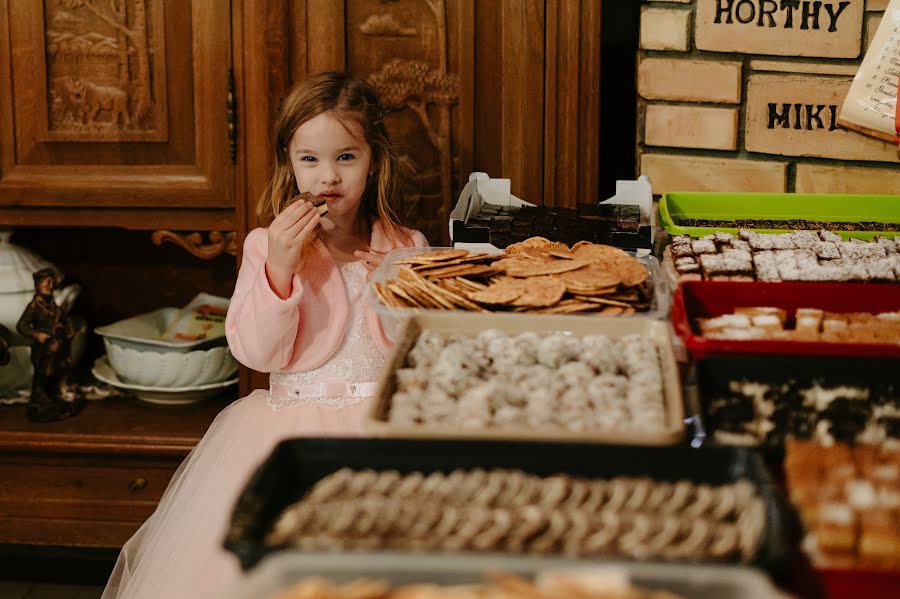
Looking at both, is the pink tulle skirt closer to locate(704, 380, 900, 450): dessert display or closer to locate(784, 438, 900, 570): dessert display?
locate(704, 380, 900, 450): dessert display

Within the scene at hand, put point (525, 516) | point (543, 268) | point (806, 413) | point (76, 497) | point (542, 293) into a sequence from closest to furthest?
point (525, 516) → point (806, 413) → point (542, 293) → point (543, 268) → point (76, 497)

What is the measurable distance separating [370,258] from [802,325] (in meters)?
0.99

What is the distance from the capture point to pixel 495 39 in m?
2.42

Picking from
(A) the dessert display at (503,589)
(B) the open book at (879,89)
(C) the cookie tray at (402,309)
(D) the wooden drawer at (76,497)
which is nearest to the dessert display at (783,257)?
(C) the cookie tray at (402,309)

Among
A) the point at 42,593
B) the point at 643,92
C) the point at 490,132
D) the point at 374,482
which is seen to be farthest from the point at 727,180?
the point at 42,593

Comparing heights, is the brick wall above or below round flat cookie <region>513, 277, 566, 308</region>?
above

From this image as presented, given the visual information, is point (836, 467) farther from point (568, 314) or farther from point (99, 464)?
point (99, 464)

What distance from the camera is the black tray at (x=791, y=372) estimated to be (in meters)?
1.15

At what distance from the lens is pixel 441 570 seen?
81 centimetres

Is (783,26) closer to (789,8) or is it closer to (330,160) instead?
(789,8)

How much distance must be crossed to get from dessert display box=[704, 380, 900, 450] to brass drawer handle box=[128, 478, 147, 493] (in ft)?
6.04

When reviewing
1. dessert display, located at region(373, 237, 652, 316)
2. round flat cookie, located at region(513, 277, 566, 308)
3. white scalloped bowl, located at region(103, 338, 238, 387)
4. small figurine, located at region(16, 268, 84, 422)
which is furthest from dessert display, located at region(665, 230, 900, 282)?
small figurine, located at region(16, 268, 84, 422)

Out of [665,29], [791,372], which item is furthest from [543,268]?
[665,29]

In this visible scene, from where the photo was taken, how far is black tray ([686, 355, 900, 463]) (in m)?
1.15
